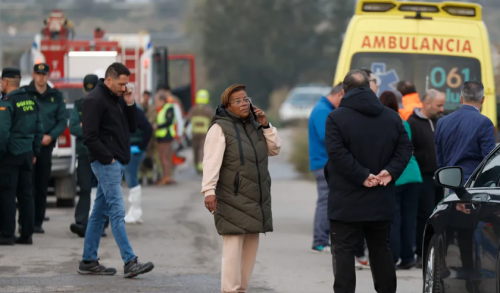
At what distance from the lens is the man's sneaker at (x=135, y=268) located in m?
9.39

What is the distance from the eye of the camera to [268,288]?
30.3ft

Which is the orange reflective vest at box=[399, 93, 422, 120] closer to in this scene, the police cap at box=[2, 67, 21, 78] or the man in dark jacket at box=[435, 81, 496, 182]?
the man in dark jacket at box=[435, 81, 496, 182]

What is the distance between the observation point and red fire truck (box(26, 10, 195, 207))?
54.5 feet

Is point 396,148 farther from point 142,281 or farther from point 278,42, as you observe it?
point 278,42

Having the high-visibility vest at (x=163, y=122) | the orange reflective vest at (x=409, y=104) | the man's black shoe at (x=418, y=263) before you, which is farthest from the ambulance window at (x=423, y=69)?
the high-visibility vest at (x=163, y=122)

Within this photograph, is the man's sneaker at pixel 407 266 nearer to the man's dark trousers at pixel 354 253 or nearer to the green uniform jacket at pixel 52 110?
the man's dark trousers at pixel 354 253

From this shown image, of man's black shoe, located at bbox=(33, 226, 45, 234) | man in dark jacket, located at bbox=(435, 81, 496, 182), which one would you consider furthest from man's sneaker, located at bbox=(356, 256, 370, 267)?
man's black shoe, located at bbox=(33, 226, 45, 234)

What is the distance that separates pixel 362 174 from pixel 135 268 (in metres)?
2.78

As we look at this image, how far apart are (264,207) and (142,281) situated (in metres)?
2.12

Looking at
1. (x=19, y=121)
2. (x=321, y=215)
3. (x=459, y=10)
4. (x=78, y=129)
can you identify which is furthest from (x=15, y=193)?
(x=459, y=10)

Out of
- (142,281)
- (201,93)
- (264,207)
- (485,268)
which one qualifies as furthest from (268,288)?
(201,93)

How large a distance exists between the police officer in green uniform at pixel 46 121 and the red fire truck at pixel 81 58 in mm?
3162

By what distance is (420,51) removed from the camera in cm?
1263

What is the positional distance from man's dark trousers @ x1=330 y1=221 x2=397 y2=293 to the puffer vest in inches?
20.6
